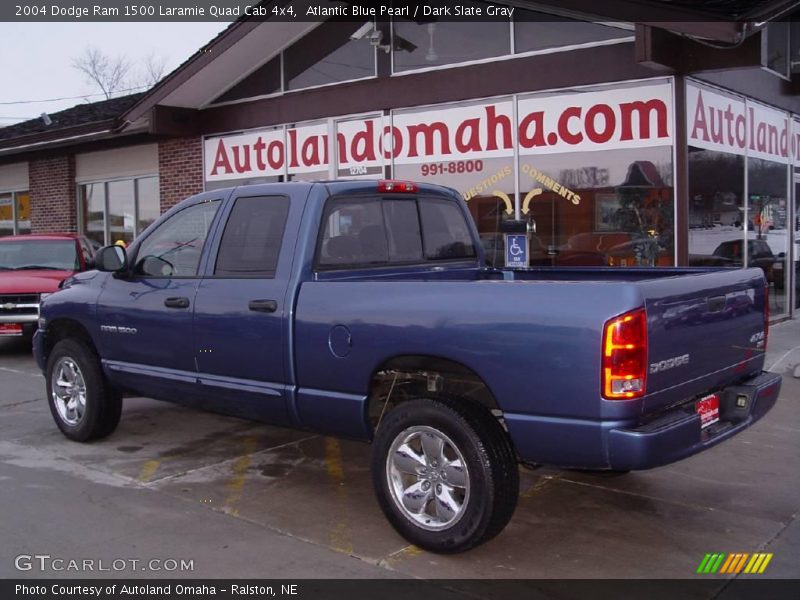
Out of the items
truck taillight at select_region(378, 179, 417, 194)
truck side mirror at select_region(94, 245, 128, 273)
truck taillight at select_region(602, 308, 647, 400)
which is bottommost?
truck taillight at select_region(602, 308, 647, 400)

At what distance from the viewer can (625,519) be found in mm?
4953

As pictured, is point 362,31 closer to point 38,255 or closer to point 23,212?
point 38,255

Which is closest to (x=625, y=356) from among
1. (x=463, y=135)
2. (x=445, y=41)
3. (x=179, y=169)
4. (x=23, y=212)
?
(x=463, y=135)

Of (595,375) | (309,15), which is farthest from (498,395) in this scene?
(309,15)

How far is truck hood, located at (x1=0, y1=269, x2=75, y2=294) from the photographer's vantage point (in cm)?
1108

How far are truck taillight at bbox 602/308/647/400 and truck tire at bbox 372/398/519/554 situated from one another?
0.71 metres

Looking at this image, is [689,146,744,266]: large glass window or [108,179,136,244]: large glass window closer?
[689,146,744,266]: large glass window

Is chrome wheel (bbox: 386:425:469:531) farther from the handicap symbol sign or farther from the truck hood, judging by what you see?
the truck hood

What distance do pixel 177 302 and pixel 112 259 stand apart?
827 mm

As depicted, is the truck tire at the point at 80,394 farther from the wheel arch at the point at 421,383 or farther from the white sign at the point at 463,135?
the white sign at the point at 463,135

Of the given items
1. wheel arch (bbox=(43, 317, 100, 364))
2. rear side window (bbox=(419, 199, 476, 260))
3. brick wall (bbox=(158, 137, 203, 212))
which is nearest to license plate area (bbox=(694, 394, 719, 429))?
rear side window (bbox=(419, 199, 476, 260))

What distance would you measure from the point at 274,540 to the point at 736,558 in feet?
8.02

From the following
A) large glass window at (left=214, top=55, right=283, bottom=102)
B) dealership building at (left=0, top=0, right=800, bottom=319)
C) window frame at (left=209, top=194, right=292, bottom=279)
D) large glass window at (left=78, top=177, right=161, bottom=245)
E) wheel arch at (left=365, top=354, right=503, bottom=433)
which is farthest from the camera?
large glass window at (left=78, top=177, right=161, bottom=245)
